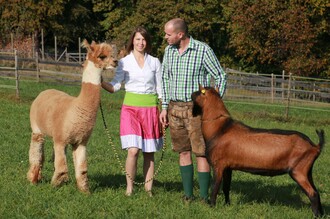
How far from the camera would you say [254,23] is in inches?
1288

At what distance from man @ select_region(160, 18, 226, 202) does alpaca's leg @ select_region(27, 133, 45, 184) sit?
1744mm

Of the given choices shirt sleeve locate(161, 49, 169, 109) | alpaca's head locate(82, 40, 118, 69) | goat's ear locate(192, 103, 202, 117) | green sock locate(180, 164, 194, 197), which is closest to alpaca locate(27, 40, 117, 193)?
alpaca's head locate(82, 40, 118, 69)

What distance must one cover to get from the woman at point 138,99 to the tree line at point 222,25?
81.6 ft

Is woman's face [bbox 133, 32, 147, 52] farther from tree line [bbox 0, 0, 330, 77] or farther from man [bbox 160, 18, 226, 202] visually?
tree line [bbox 0, 0, 330, 77]

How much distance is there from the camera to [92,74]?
7.42 metres

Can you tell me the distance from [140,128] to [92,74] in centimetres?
87

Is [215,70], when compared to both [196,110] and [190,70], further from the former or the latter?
[196,110]

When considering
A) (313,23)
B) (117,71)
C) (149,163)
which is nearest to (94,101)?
(117,71)

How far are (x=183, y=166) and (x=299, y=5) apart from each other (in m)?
26.5

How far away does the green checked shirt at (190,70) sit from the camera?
734 cm

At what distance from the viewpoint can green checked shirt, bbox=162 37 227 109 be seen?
734 centimetres

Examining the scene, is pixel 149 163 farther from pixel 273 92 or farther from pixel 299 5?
pixel 299 5

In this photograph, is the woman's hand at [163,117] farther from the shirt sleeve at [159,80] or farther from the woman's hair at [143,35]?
the woman's hair at [143,35]

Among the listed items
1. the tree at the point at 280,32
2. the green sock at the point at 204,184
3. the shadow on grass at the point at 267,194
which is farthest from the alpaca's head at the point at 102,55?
the tree at the point at 280,32
